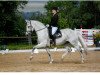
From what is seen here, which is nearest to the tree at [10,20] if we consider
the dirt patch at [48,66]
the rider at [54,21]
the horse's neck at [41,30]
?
the dirt patch at [48,66]

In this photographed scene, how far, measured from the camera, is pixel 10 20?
718 inches

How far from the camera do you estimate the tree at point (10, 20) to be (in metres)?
17.7

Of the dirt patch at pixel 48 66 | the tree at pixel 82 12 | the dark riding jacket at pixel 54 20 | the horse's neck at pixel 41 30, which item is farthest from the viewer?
the tree at pixel 82 12

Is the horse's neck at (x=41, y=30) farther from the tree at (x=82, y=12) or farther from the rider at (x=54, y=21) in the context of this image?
the tree at (x=82, y=12)

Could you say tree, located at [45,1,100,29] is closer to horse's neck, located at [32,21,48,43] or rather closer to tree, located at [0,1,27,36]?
tree, located at [0,1,27,36]

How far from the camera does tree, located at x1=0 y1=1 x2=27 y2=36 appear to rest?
697 inches

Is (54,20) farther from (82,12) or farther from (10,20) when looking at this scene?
(82,12)

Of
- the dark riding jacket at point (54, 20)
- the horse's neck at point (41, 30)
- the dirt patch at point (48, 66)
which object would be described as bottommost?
the dirt patch at point (48, 66)

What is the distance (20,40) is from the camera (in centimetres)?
1596

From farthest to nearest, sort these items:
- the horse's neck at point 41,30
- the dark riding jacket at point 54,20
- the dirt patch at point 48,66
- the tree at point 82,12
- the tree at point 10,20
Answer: the tree at point 82,12 < the tree at point 10,20 < the horse's neck at point 41,30 < the dark riding jacket at point 54,20 < the dirt patch at point 48,66

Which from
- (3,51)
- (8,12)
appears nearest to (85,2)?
(8,12)

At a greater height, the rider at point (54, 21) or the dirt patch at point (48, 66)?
the rider at point (54, 21)

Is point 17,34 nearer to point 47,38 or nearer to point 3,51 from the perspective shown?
point 3,51

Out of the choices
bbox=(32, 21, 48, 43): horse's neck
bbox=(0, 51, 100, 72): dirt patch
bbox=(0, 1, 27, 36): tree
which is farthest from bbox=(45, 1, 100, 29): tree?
bbox=(32, 21, 48, 43): horse's neck
